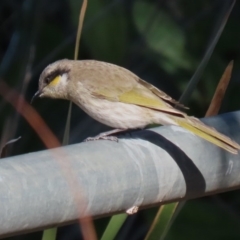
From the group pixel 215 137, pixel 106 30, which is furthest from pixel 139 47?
pixel 215 137

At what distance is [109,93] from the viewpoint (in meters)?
3.92

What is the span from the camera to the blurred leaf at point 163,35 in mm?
4965

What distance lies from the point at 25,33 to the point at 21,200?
2.80 meters

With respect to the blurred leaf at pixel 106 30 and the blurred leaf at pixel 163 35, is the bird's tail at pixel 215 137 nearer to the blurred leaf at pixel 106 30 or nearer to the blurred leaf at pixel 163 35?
the blurred leaf at pixel 106 30

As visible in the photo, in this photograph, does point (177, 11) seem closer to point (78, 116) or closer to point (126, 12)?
point (126, 12)

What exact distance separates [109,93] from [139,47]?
115 centimetres

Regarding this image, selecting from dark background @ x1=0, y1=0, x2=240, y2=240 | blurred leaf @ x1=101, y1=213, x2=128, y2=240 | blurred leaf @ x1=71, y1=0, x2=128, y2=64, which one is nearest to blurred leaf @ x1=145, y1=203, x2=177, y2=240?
blurred leaf @ x1=101, y1=213, x2=128, y2=240

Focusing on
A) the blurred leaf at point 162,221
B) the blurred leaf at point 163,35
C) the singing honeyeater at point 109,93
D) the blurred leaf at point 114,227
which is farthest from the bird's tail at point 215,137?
the blurred leaf at point 163,35

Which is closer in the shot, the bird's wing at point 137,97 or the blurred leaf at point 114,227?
the blurred leaf at point 114,227

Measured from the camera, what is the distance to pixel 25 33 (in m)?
4.42

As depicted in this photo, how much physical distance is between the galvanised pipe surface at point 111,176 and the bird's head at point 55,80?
67.8 inches

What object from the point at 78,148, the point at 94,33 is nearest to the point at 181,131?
the point at 78,148

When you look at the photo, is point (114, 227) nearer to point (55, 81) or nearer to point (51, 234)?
point (51, 234)

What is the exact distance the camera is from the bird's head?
4092 millimetres
